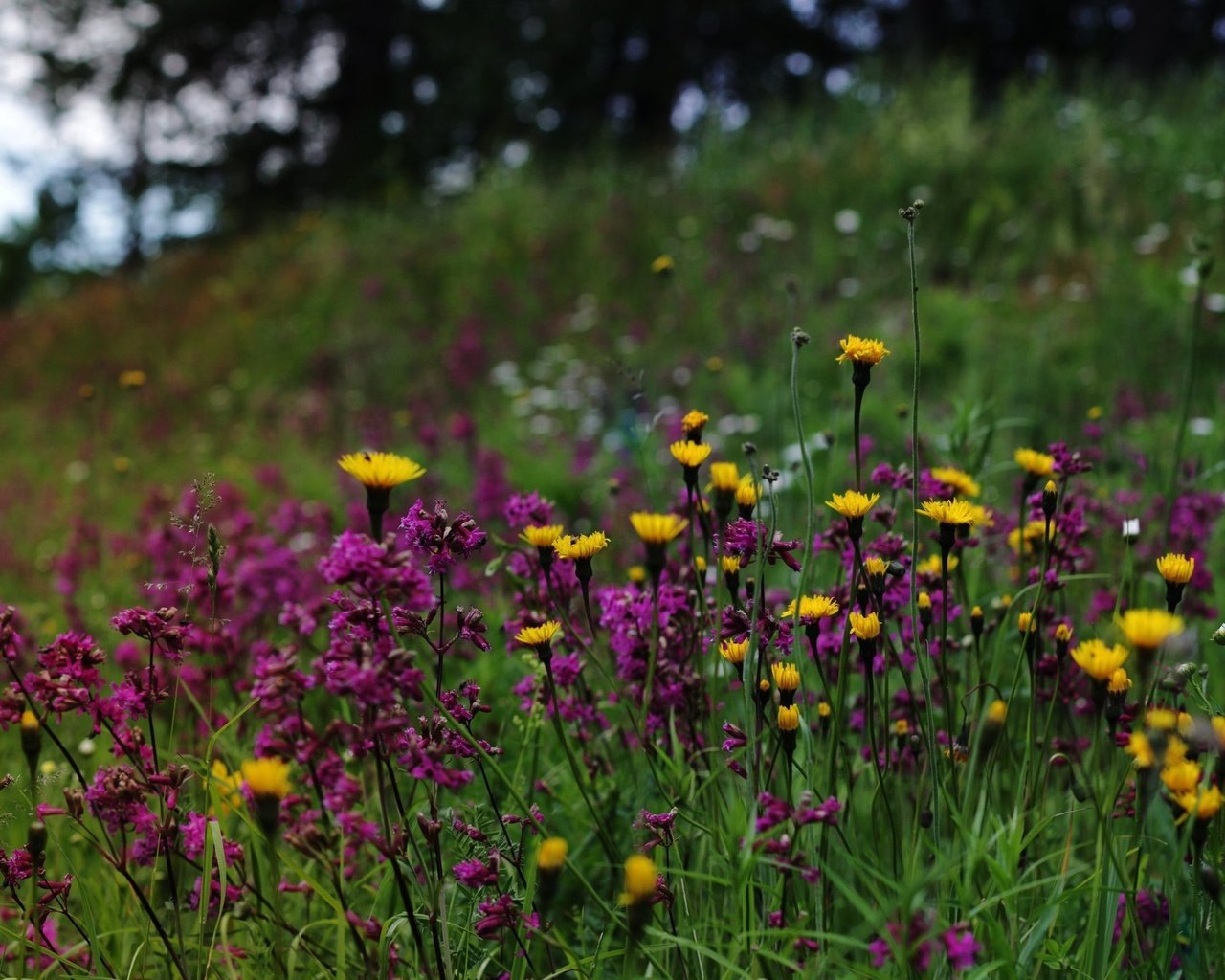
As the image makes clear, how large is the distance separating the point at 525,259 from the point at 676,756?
269 inches

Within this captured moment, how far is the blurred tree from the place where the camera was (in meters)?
12.8

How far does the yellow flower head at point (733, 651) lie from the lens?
3.91 ft

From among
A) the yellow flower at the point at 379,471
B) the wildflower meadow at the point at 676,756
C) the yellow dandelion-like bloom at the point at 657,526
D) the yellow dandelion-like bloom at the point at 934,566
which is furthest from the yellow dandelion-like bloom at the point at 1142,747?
the yellow flower at the point at 379,471

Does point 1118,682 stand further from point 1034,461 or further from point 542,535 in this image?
point 542,535

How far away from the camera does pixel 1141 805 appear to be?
1.10m

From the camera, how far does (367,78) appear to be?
1404 centimetres

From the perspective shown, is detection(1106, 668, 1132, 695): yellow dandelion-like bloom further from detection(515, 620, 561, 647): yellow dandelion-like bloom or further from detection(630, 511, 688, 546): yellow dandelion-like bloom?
detection(515, 620, 561, 647): yellow dandelion-like bloom

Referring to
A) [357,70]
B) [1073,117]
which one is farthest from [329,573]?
[357,70]

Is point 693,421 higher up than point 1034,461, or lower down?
higher up

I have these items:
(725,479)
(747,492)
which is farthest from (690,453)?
(747,492)

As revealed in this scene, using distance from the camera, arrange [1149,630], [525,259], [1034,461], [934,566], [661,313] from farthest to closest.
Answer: [525,259] < [661,313] < [934,566] < [1034,461] < [1149,630]

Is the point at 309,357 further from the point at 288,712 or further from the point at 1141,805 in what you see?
the point at 1141,805

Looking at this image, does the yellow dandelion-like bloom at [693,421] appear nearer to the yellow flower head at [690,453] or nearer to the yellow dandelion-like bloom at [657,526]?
the yellow flower head at [690,453]

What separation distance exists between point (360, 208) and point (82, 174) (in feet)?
20.3
